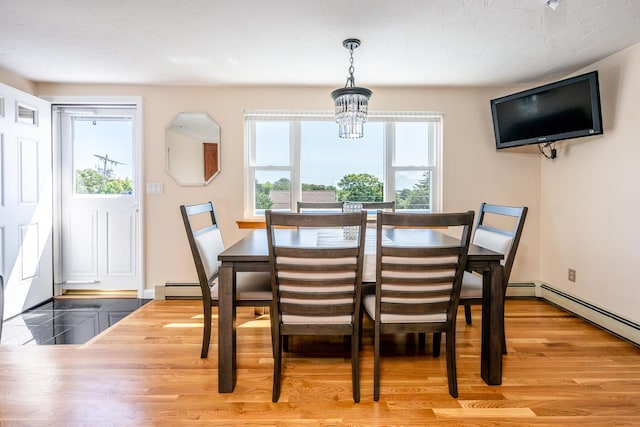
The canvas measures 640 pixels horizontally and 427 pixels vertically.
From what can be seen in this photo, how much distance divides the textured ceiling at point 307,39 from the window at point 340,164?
0.52 m

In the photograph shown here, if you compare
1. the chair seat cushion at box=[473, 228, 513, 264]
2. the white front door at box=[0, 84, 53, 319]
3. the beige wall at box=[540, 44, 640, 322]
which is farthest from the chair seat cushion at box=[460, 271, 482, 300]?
the white front door at box=[0, 84, 53, 319]

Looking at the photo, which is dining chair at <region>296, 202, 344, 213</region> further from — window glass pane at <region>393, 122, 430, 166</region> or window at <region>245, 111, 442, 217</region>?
window glass pane at <region>393, 122, 430, 166</region>

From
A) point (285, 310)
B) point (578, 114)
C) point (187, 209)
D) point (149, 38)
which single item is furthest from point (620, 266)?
point (149, 38)

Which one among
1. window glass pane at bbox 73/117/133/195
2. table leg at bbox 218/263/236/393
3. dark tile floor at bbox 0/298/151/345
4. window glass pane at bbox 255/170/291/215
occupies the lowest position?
dark tile floor at bbox 0/298/151/345

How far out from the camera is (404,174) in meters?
3.72

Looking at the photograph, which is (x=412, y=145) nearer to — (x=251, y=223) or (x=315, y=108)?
(x=315, y=108)

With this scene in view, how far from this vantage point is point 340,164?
370 centimetres

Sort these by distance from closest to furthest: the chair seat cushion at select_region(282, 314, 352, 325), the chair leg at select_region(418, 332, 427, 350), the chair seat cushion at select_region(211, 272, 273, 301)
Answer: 1. the chair seat cushion at select_region(282, 314, 352, 325)
2. the chair seat cushion at select_region(211, 272, 273, 301)
3. the chair leg at select_region(418, 332, 427, 350)

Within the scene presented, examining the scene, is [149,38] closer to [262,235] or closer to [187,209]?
[187,209]

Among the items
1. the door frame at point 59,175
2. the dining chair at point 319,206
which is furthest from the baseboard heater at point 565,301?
the dining chair at point 319,206

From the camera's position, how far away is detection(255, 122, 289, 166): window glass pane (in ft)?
12.0

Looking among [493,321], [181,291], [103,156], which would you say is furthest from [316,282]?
[103,156]

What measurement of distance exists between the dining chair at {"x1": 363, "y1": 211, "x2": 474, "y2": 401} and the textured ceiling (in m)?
1.35

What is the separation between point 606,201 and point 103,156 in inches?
186
